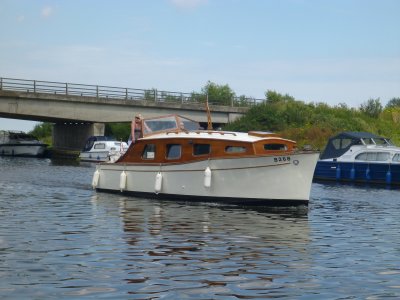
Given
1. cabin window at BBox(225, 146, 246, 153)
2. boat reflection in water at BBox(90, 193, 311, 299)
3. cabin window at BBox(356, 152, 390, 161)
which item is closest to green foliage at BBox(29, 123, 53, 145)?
cabin window at BBox(356, 152, 390, 161)

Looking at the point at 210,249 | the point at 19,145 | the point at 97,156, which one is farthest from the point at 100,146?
the point at 210,249

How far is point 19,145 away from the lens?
71.3 meters

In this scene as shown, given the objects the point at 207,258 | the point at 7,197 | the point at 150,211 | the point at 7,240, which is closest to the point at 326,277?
the point at 207,258

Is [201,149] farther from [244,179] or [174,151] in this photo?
[244,179]

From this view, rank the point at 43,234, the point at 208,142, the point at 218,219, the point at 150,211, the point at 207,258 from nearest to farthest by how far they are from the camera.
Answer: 1. the point at 207,258
2. the point at 43,234
3. the point at 218,219
4. the point at 150,211
5. the point at 208,142

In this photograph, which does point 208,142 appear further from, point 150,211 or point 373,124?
point 373,124

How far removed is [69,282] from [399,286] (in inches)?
207

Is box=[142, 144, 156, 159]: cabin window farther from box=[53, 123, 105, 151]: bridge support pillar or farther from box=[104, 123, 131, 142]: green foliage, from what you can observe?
box=[104, 123, 131, 142]: green foliage

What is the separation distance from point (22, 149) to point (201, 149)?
167 ft

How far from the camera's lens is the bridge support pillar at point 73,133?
64.4 metres

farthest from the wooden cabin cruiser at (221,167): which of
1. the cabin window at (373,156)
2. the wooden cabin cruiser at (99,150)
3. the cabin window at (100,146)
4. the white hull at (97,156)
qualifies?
the cabin window at (100,146)

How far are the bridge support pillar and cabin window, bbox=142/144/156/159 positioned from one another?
39.5 metres

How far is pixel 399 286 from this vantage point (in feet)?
37.2

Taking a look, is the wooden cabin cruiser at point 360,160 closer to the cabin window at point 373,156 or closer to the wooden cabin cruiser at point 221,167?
the cabin window at point 373,156
